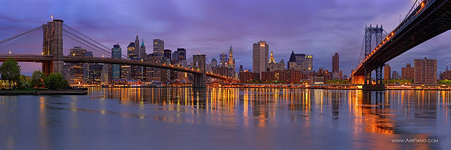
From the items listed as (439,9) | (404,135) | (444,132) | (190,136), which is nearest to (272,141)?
(190,136)

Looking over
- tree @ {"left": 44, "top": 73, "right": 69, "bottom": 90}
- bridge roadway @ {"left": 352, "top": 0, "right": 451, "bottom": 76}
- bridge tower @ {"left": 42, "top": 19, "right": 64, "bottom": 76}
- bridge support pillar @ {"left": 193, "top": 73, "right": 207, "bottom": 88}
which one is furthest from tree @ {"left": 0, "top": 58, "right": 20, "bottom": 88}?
bridge support pillar @ {"left": 193, "top": 73, "right": 207, "bottom": 88}

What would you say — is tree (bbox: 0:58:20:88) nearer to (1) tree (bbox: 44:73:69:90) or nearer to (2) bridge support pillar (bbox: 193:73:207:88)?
(1) tree (bbox: 44:73:69:90)

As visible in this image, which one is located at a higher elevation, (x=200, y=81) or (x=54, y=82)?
(x=54, y=82)

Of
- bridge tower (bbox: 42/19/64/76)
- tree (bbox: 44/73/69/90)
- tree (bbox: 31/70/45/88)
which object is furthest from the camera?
bridge tower (bbox: 42/19/64/76)

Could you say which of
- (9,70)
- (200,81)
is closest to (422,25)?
(9,70)

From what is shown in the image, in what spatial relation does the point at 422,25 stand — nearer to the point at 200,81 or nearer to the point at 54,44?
the point at 54,44

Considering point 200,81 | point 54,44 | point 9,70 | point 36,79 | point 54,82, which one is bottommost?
point 200,81

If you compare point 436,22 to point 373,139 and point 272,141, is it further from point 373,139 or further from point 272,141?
point 272,141

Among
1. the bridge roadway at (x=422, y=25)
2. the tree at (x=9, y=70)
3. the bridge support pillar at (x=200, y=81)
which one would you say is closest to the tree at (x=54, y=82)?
the tree at (x=9, y=70)

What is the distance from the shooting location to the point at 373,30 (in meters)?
106

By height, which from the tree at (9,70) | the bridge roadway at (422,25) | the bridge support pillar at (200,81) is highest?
the bridge roadway at (422,25)

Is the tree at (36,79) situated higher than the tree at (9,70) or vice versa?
the tree at (9,70)

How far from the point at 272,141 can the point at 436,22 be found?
2976cm

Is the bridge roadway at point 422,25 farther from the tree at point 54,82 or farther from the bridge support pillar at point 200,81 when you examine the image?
the bridge support pillar at point 200,81
